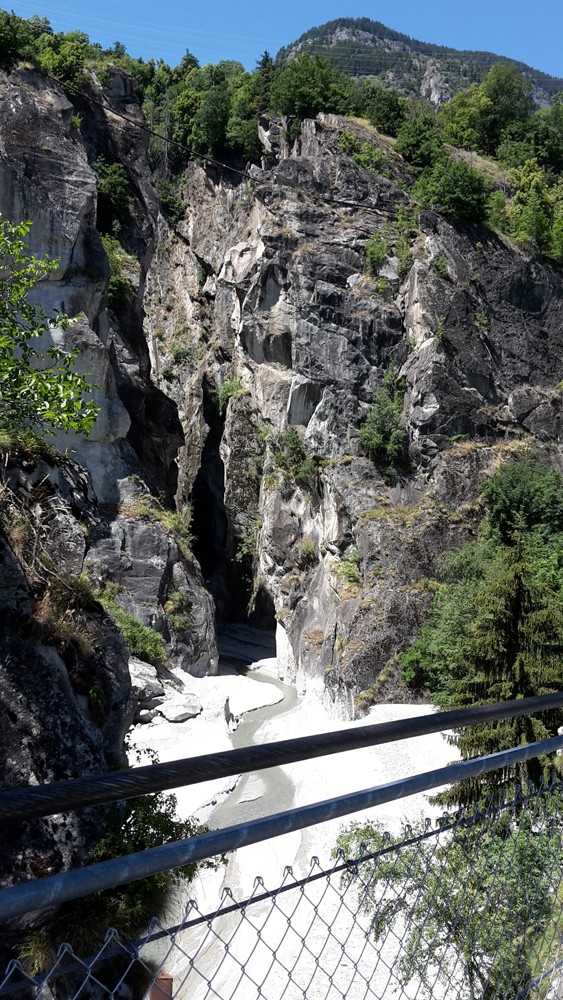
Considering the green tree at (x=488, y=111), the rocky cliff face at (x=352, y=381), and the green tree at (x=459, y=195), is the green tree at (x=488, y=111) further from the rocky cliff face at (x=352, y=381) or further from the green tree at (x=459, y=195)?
the green tree at (x=459, y=195)

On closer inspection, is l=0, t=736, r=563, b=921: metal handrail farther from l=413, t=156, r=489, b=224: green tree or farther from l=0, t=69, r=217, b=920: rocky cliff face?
l=413, t=156, r=489, b=224: green tree

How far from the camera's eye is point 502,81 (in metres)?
48.6

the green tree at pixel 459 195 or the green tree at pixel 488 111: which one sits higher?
the green tree at pixel 488 111

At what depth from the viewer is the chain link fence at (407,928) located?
2.38m

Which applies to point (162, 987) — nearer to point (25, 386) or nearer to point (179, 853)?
point (179, 853)

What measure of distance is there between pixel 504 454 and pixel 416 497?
15.2ft

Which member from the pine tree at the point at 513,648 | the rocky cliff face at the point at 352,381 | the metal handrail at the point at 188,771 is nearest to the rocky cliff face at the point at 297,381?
the rocky cliff face at the point at 352,381

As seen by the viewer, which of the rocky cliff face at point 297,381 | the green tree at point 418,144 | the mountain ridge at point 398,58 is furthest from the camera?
the mountain ridge at point 398,58

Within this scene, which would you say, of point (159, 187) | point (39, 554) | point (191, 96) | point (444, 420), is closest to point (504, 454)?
point (444, 420)

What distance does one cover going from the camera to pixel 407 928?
304cm

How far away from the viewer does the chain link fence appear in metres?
2.38

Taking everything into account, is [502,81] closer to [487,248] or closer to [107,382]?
[487,248]

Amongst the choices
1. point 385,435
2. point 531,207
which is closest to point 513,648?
point 385,435

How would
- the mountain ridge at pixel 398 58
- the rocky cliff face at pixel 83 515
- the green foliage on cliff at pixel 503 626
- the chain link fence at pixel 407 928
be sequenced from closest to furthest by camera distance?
1. the chain link fence at pixel 407 928
2. the rocky cliff face at pixel 83 515
3. the green foliage on cliff at pixel 503 626
4. the mountain ridge at pixel 398 58
